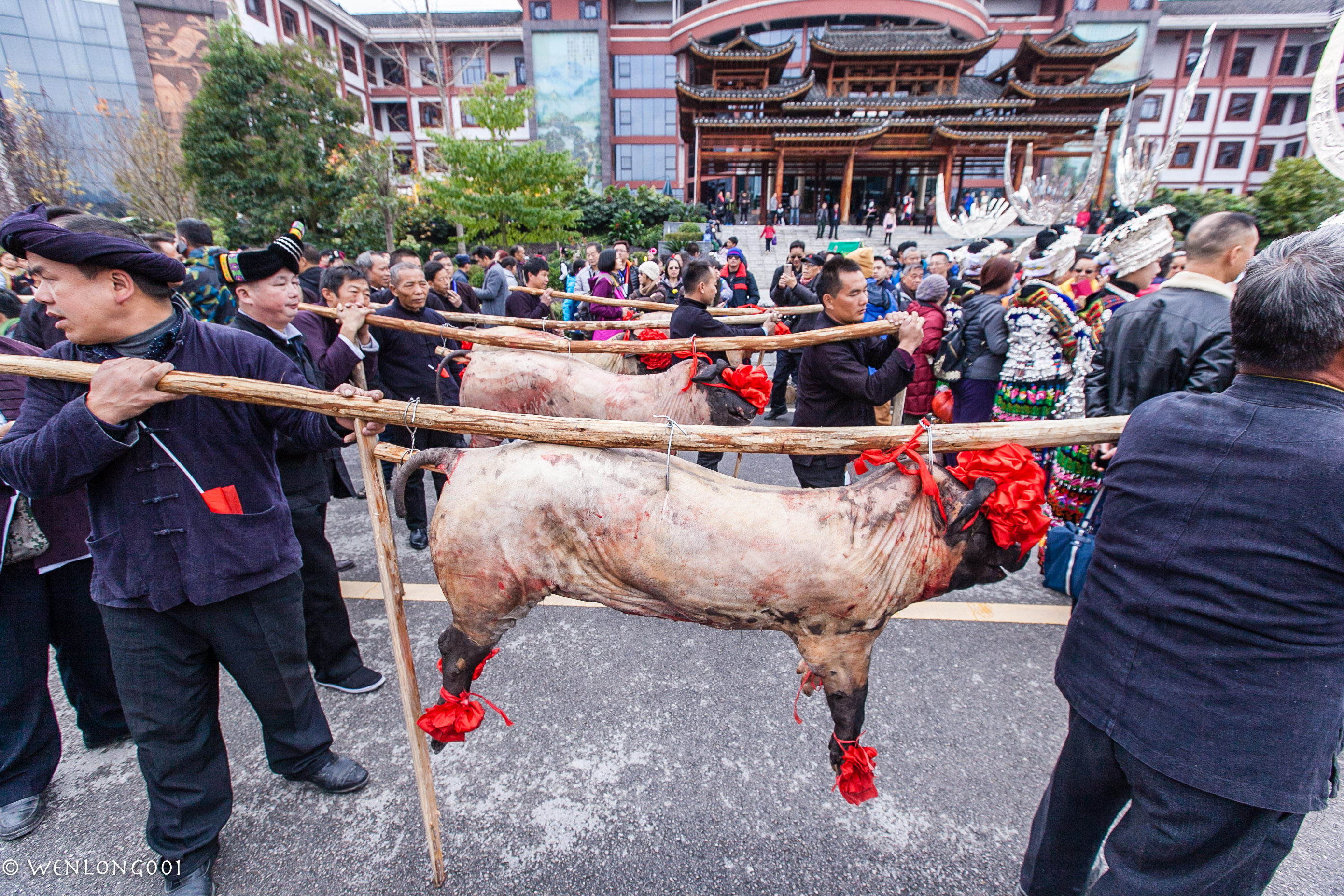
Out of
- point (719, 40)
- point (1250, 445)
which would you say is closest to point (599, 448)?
point (1250, 445)

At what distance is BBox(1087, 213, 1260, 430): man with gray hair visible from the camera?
108 inches

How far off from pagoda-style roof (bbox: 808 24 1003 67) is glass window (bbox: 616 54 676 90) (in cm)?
951

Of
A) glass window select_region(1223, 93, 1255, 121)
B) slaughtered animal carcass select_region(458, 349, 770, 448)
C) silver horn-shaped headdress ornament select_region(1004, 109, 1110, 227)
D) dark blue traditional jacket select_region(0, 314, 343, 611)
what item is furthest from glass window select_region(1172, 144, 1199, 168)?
dark blue traditional jacket select_region(0, 314, 343, 611)

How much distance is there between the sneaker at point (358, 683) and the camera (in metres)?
3.07

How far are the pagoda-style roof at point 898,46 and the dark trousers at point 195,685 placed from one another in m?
33.8

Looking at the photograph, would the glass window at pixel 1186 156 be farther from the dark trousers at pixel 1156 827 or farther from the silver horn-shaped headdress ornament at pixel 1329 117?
the dark trousers at pixel 1156 827

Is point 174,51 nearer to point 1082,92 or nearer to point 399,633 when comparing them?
point 399,633

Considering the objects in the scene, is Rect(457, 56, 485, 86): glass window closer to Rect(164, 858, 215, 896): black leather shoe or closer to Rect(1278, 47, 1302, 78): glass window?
Rect(164, 858, 215, 896): black leather shoe

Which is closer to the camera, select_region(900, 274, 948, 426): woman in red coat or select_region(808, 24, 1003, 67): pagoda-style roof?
select_region(900, 274, 948, 426): woman in red coat

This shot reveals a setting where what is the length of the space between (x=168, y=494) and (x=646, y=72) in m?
40.8

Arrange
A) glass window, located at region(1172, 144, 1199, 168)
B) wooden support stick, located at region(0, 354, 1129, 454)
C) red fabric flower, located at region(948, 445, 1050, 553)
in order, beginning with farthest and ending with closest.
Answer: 1. glass window, located at region(1172, 144, 1199, 168)
2. wooden support stick, located at region(0, 354, 1129, 454)
3. red fabric flower, located at region(948, 445, 1050, 553)

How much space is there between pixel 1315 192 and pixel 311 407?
18723 millimetres

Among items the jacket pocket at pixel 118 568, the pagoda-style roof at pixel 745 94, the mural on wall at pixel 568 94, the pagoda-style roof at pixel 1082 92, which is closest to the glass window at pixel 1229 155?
the pagoda-style roof at pixel 1082 92

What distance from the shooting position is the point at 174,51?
88.7ft
